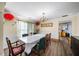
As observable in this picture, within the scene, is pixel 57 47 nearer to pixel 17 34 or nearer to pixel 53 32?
pixel 53 32

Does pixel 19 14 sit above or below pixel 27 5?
below

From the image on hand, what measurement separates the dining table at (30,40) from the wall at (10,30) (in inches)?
6.1

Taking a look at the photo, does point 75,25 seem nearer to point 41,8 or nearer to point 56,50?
point 56,50

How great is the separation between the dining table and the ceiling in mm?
378

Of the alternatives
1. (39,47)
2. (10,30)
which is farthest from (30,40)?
(10,30)

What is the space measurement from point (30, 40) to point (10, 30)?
1.29 feet

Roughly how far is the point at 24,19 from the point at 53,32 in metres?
0.58

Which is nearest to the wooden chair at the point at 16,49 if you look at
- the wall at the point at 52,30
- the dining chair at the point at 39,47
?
the dining chair at the point at 39,47

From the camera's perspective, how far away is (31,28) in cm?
174

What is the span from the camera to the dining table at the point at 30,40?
1656 millimetres

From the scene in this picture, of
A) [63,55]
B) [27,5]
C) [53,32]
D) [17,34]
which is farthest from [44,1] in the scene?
[63,55]

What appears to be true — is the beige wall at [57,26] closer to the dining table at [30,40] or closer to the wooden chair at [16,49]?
the dining table at [30,40]

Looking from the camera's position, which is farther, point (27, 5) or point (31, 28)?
point (31, 28)

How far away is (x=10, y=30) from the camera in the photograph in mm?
1614
